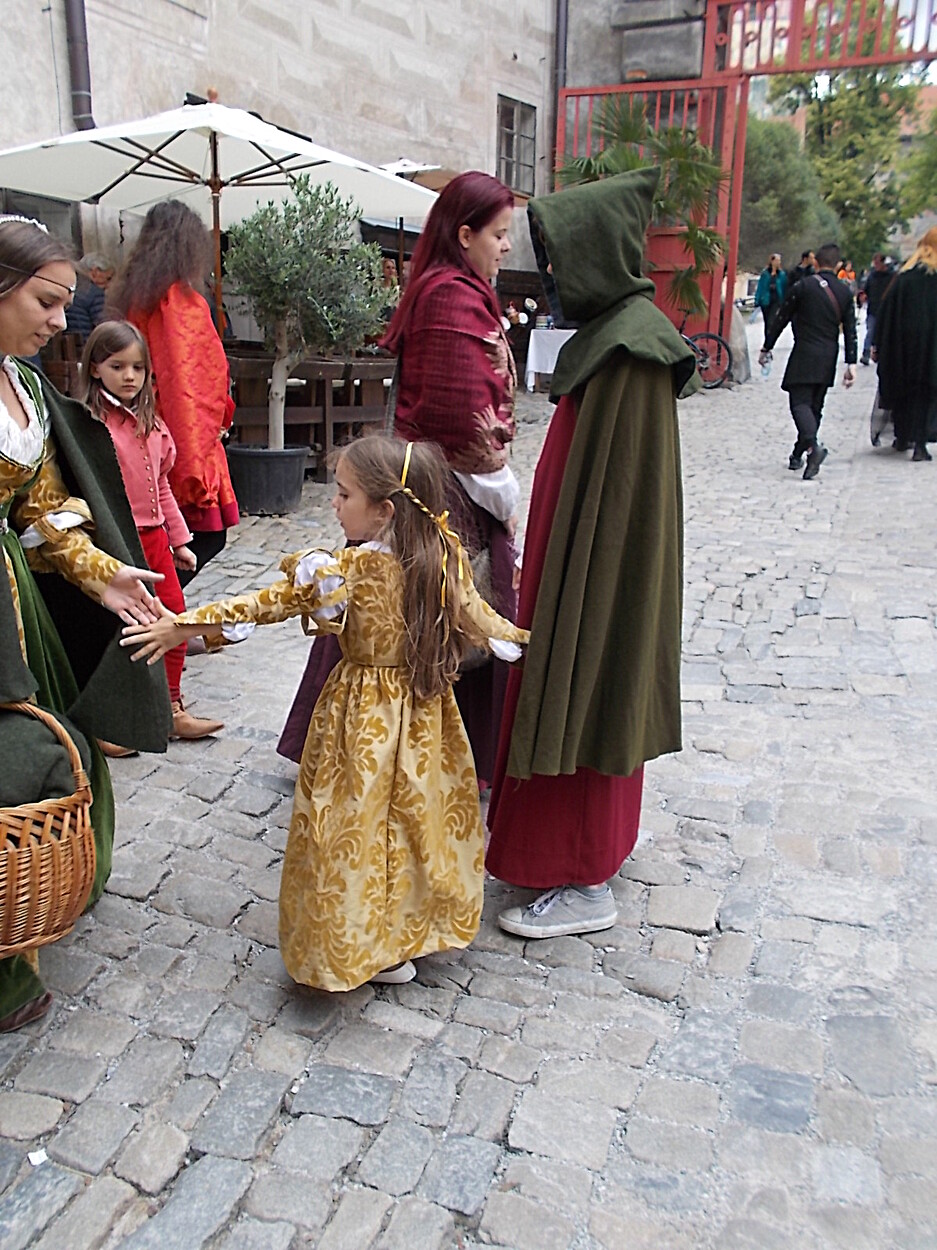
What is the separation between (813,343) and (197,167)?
511 centimetres

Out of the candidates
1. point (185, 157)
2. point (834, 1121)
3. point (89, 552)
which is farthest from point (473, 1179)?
point (185, 157)

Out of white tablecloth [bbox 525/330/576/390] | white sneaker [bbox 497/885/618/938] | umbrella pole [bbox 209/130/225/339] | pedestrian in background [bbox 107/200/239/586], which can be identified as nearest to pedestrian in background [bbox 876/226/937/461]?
white tablecloth [bbox 525/330/576/390]

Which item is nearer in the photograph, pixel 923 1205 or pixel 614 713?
pixel 923 1205

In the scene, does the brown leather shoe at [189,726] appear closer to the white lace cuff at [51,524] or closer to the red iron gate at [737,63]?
the white lace cuff at [51,524]

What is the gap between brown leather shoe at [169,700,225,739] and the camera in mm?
4133

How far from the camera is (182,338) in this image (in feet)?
15.5

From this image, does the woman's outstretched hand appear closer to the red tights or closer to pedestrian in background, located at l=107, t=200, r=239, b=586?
the red tights

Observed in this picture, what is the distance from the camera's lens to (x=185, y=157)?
298 inches

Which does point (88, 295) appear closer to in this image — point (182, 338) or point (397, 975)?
point (182, 338)

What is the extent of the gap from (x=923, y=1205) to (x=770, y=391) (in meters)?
15.4

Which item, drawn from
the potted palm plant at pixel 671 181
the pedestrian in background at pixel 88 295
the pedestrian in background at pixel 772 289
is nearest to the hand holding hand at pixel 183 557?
the pedestrian in background at pixel 88 295

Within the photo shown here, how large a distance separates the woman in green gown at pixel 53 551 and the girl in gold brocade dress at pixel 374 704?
0.22m

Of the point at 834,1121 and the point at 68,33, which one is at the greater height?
the point at 68,33

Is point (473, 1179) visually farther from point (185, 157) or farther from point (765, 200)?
point (765, 200)
